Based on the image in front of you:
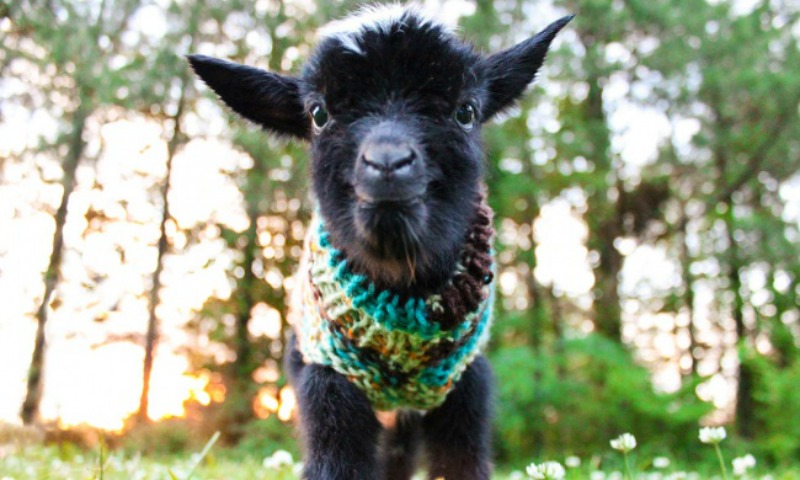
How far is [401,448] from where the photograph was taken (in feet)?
11.1

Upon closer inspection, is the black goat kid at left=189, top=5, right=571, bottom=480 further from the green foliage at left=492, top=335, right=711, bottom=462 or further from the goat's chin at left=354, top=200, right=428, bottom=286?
the green foliage at left=492, top=335, right=711, bottom=462

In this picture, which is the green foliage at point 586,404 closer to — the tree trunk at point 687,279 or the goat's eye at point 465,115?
the tree trunk at point 687,279

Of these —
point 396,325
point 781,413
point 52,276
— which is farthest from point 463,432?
point 52,276

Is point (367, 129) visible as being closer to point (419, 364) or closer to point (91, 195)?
point (419, 364)

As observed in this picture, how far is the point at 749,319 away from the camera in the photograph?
55.2ft

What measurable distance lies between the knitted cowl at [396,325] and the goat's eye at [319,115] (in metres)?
0.41

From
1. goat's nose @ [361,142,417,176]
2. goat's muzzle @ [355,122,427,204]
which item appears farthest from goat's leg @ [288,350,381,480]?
goat's nose @ [361,142,417,176]

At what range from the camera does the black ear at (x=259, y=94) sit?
246 cm

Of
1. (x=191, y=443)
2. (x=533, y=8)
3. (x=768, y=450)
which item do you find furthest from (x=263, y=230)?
(x=768, y=450)

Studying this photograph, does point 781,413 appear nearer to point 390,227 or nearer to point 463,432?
point 463,432

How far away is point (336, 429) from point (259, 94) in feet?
4.47

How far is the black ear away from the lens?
2.46m

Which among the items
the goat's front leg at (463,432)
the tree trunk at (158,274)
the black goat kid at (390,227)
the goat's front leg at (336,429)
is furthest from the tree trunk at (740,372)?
the goat's front leg at (336,429)

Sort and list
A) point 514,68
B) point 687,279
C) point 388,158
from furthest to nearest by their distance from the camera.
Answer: point 687,279, point 514,68, point 388,158
